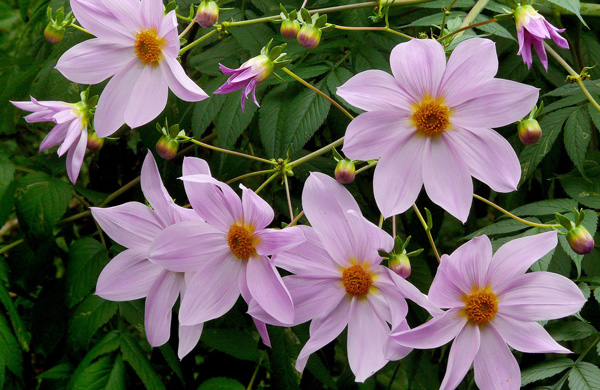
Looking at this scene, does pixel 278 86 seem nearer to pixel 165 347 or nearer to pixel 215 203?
pixel 215 203

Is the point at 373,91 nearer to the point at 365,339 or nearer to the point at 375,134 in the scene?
the point at 375,134

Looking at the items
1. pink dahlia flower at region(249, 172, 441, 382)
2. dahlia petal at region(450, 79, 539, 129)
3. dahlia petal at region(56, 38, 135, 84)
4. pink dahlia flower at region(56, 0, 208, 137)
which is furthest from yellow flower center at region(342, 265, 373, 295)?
dahlia petal at region(56, 38, 135, 84)

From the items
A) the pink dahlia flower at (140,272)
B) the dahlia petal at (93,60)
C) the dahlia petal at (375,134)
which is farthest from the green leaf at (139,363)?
the dahlia petal at (375,134)

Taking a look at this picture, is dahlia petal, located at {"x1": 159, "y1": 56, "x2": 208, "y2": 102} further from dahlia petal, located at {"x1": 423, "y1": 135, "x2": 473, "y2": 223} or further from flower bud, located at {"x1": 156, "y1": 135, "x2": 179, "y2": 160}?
dahlia petal, located at {"x1": 423, "y1": 135, "x2": 473, "y2": 223}

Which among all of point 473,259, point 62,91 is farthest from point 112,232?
point 473,259

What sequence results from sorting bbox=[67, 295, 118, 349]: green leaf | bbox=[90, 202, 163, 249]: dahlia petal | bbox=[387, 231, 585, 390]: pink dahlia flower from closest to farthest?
bbox=[387, 231, 585, 390]: pink dahlia flower → bbox=[90, 202, 163, 249]: dahlia petal → bbox=[67, 295, 118, 349]: green leaf

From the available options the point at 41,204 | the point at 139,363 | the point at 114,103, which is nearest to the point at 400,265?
the point at 114,103
